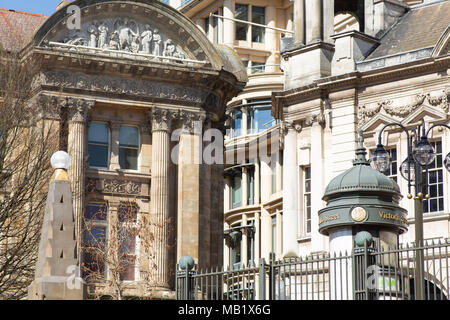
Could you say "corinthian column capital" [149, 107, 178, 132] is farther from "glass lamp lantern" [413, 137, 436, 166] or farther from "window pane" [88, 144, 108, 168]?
"glass lamp lantern" [413, 137, 436, 166]

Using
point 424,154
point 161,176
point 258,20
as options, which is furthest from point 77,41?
point 258,20

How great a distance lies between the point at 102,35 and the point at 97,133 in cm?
356

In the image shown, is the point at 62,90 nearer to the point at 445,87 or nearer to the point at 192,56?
the point at 192,56

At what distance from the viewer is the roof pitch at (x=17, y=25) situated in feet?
149

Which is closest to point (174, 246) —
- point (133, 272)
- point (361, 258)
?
point (133, 272)

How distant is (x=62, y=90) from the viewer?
46125 millimetres

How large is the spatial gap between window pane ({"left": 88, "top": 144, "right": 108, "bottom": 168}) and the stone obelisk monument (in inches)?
1078

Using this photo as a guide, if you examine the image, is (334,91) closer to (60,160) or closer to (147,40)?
(147,40)

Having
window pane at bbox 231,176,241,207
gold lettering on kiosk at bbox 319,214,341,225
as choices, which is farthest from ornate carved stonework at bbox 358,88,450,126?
window pane at bbox 231,176,241,207

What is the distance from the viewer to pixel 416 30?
163 ft

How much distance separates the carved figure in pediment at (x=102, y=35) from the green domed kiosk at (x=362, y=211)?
24.4m

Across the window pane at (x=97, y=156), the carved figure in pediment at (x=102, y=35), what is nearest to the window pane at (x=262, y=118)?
the window pane at (x=97, y=156)

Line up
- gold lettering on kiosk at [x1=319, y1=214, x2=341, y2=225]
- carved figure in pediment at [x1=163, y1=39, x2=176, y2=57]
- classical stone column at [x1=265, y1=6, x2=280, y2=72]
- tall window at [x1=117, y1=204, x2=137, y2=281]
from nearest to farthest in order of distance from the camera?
gold lettering on kiosk at [x1=319, y1=214, x2=341, y2=225] < tall window at [x1=117, y1=204, x2=137, y2=281] < carved figure in pediment at [x1=163, y1=39, x2=176, y2=57] < classical stone column at [x1=265, y1=6, x2=280, y2=72]

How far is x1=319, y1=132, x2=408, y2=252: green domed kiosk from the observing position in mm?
22969
